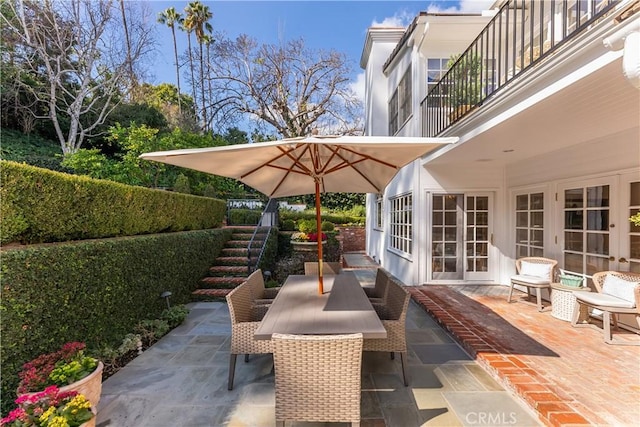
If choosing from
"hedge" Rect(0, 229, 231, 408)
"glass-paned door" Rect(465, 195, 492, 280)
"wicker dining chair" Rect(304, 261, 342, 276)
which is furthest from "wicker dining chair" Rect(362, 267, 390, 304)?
"glass-paned door" Rect(465, 195, 492, 280)

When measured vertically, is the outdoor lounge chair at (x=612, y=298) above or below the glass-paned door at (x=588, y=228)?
below

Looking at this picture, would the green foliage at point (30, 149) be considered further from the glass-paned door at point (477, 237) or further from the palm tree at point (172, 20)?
the glass-paned door at point (477, 237)

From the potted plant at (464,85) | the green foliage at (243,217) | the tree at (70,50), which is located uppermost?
the tree at (70,50)

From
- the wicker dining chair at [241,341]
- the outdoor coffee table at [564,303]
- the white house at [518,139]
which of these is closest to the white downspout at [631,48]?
the white house at [518,139]

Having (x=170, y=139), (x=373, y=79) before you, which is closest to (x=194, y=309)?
(x=170, y=139)

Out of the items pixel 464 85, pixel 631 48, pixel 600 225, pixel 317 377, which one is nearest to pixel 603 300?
pixel 600 225

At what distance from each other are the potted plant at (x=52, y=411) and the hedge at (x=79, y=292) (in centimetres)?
62

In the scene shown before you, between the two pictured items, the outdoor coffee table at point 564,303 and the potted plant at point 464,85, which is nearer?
the outdoor coffee table at point 564,303

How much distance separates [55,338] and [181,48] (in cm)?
2362

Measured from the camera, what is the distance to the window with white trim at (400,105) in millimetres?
6879

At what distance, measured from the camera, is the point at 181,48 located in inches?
809

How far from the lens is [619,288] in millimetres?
3525

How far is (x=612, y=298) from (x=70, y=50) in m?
16.0

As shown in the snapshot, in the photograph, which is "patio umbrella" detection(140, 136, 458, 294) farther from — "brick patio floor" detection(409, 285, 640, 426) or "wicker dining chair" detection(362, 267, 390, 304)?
"brick patio floor" detection(409, 285, 640, 426)
